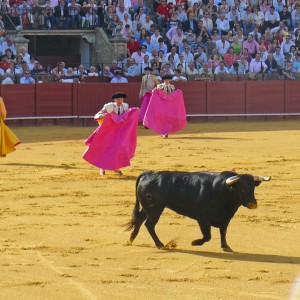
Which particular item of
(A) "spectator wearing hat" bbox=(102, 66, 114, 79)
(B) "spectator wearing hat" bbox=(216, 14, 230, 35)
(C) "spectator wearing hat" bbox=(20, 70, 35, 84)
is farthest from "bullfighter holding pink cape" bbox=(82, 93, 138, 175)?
(B) "spectator wearing hat" bbox=(216, 14, 230, 35)

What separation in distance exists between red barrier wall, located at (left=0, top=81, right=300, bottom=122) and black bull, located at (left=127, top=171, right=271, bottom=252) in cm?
1373

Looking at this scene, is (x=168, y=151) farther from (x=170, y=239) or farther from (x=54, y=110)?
(x=170, y=239)

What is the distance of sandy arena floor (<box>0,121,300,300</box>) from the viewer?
23.9ft

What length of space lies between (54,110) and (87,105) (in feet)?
2.34

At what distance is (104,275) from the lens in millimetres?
7648

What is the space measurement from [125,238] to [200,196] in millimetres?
1053

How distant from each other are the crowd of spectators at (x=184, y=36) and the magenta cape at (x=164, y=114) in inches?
114

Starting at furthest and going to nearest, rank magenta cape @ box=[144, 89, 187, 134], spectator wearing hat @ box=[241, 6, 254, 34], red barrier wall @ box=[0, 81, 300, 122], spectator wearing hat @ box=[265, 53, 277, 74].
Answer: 1. spectator wearing hat @ box=[241, 6, 254, 34]
2. spectator wearing hat @ box=[265, 53, 277, 74]
3. red barrier wall @ box=[0, 81, 300, 122]
4. magenta cape @ box=[144, 89, 187, 134]

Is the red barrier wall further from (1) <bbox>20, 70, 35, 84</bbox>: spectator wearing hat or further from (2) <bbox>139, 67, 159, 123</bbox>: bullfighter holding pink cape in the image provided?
(2) <bbox>139, 67, 159, 123</bbox>: bullfighter holding pink cape

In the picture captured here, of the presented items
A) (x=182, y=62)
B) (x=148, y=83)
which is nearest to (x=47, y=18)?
(x=182, y=62)

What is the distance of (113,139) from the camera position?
1385 centimetres

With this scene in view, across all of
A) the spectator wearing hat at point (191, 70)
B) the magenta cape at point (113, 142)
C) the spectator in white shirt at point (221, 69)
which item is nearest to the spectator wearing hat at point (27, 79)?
the spectator wearing hat at point (191, 70)

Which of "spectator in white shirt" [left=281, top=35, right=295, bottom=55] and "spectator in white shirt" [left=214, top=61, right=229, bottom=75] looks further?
"spectator in white shirt" [left=281, top=35, right=295, bottom=55]

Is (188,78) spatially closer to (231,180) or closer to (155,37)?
(155,37)
